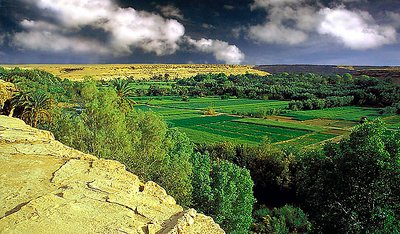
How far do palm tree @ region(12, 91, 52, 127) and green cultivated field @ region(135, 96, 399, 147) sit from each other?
26157mm

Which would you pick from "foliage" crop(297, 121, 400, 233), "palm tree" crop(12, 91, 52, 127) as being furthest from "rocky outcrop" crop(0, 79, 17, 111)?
"foliage" crop(297, 121, 400, 233)

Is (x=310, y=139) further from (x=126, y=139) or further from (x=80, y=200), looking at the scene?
(x=80, y=200)

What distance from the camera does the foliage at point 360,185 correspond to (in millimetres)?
15562

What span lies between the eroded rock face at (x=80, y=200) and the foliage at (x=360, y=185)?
12011 millimetres

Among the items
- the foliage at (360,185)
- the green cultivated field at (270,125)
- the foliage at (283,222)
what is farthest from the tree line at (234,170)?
the green cultivated field at (270,125)

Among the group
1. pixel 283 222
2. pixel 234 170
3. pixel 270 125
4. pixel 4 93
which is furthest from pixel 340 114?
pixel 4 93

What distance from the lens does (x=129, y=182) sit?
26.5 ft

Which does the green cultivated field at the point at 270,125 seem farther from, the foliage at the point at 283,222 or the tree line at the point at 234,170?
the tree line at the point at 234,170

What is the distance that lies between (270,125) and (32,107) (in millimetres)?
51562

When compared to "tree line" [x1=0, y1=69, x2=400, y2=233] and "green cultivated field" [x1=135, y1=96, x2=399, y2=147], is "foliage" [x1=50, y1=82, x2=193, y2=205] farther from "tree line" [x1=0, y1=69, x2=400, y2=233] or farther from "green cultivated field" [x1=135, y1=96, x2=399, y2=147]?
"green cultivated field" [x1=135, y1=96, x2=399, y2=147]

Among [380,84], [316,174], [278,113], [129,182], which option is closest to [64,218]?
[129,182]

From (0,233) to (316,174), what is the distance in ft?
55.2

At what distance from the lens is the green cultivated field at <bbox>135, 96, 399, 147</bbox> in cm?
6038

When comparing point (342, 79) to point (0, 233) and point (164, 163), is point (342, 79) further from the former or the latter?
point (0, 233)
